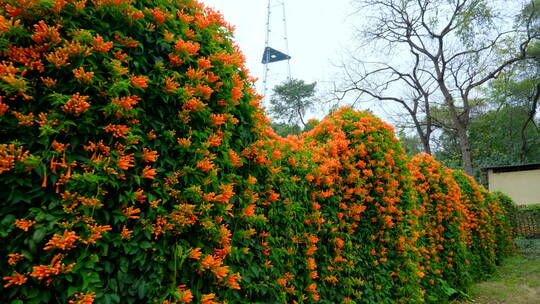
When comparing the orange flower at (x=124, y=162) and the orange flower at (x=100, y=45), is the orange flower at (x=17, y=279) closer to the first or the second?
the orange flower at (x=124, y=162)

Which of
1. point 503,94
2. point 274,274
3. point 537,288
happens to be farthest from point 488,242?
point 503,94

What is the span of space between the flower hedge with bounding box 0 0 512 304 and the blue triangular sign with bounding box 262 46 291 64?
41.5 ft

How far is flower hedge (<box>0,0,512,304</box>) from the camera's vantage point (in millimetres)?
1229

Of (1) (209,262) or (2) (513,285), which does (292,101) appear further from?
(1) (209,262)

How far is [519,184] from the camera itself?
20.1 metres

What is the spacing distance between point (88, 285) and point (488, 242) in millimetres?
10170

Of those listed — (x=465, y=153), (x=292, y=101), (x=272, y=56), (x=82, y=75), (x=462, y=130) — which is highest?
(x=292, y=101)

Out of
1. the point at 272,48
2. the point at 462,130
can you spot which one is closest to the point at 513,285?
the point at 272,48

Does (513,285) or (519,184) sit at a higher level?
(519,184)

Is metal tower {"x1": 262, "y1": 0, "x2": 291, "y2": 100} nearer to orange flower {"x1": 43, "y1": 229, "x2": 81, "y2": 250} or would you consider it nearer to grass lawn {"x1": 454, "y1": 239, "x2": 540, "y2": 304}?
grass lawn {"x1": 454, "y1": 239, "x2": 540, "y2": 304}

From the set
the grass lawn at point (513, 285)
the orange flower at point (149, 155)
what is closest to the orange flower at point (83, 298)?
the orange flower at point (149, 155)

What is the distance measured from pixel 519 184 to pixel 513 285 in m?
17.0

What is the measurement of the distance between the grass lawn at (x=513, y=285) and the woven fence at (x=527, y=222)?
5645 millimetres

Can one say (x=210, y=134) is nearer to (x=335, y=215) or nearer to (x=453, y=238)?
(x=335, y=215)
